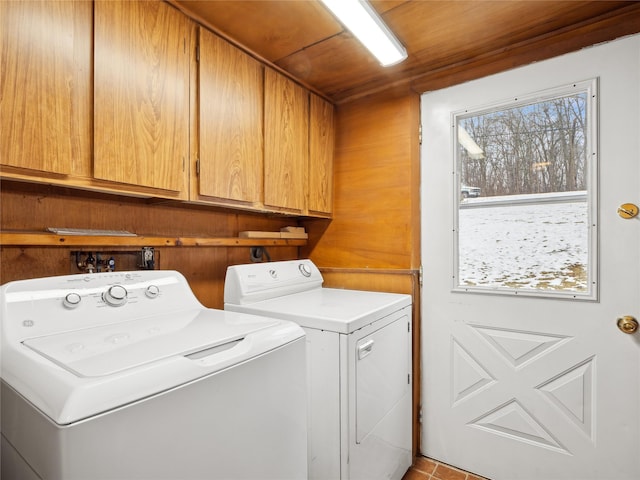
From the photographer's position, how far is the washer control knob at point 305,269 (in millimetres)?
2135

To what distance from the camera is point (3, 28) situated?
0.95m

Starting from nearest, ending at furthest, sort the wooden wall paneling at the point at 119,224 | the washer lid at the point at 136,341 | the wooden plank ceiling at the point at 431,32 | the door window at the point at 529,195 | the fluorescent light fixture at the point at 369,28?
the washer lid at the point at 136,341
the wooden wall paneling at the point at 119,224
the fluorescent light fixture at the point at 369,28
the wooden plank ceiling at the point at 431,32
the door window at the point at 529,195

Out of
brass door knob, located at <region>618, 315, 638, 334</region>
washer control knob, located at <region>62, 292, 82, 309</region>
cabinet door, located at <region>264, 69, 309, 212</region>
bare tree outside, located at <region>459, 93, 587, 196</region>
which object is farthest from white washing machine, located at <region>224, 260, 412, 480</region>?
brass door knob, located at <region>618, 315, 638, 334</region>

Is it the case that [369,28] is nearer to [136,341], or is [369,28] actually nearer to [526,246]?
[526,246]

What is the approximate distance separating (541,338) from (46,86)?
230 centimetres

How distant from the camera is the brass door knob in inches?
58.8

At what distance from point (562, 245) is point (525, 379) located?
0.71 metres

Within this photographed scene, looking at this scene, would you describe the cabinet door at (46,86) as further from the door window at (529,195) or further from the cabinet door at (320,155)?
the door window at (529,195)

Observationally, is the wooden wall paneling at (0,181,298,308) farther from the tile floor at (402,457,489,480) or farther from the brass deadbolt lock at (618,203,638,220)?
the brass deadbolt lock at (618,203,638,220)

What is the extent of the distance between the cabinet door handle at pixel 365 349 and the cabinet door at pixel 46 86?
1238 mm

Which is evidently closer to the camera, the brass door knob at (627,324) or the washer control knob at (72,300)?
the washer control knob at (72,300)

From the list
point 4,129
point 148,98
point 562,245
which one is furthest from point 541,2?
point 4,129

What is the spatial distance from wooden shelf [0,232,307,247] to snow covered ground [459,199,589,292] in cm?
126

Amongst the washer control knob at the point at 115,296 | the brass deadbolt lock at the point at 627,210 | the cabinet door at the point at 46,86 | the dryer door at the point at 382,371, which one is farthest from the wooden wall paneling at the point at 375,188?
the cabinet door at the point at 46,86
